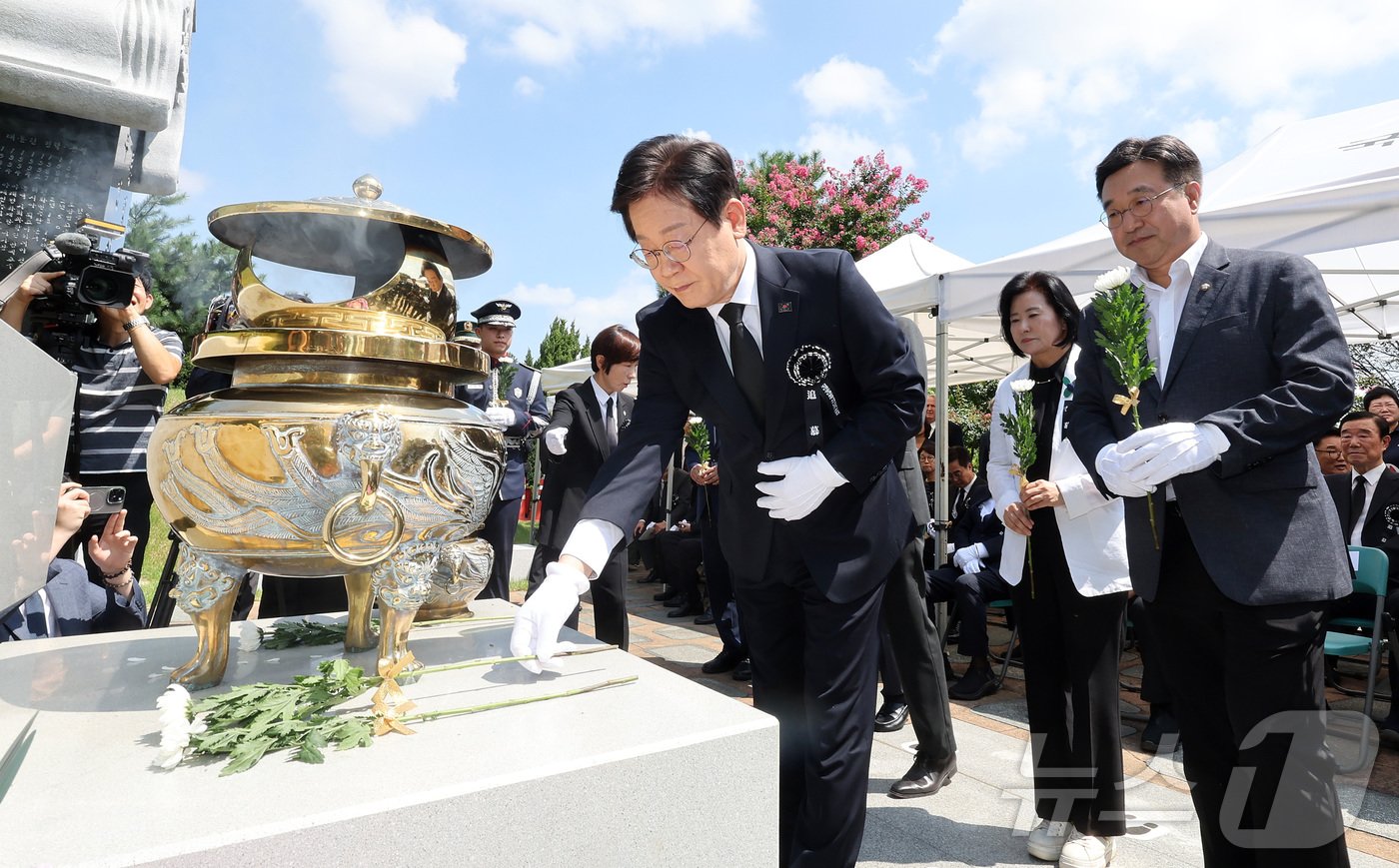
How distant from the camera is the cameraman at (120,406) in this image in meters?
2.84

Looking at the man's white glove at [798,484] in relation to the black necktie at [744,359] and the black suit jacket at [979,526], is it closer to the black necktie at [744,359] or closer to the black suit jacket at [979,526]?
the black necktie at [744,359]

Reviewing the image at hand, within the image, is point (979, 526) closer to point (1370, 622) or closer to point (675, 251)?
point (1370, 622)

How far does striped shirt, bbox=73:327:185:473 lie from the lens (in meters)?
3.02

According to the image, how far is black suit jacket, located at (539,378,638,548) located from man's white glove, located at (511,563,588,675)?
103 inches

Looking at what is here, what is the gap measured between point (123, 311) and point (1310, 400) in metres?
3.43

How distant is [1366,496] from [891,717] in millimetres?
3501

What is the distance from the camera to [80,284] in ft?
7.00

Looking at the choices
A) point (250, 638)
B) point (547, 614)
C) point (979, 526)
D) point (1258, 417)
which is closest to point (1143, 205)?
point (1258, 417)

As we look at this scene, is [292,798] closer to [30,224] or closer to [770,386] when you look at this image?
[770,386]

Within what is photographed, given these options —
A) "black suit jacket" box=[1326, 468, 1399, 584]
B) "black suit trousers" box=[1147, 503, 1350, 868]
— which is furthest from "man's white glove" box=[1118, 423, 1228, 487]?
"black suit jacket" box=[1326, 468, 1399, 584]

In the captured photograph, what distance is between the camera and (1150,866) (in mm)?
2389

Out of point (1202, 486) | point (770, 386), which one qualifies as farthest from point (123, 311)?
point (1202, 486)

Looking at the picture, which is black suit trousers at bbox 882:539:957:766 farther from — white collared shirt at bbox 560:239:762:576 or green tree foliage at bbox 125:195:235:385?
green tree foliage at bbox 125:195:235:385

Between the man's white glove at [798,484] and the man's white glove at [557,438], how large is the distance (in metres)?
2.74
